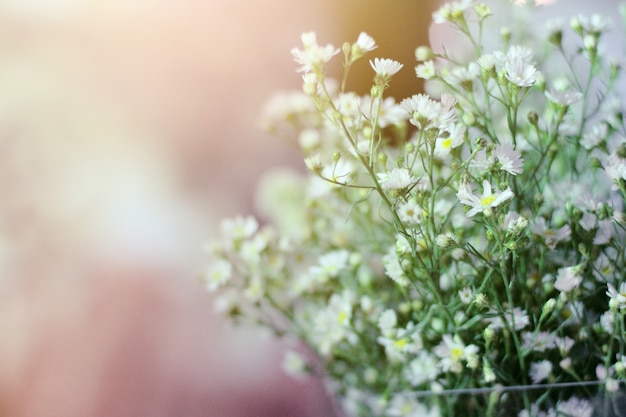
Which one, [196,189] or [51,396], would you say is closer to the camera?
[51,396]

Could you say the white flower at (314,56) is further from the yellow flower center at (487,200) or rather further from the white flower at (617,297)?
the white flower at (617,297)

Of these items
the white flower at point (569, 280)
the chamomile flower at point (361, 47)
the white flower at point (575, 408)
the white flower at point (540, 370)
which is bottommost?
the white flower at point (575, 408)

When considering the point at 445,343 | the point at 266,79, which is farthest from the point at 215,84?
the point at 445,343

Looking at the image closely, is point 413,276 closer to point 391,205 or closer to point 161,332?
point 391,205

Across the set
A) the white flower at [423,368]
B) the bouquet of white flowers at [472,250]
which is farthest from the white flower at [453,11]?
the white flower at [423,368]

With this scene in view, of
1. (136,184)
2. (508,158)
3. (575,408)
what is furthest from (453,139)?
(136,184)

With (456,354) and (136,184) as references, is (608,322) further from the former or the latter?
(136,184)

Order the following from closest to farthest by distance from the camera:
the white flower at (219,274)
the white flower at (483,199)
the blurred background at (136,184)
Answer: the white flower at (483,199)
the white flower at (219,274)
the blurred background at (136,184)
